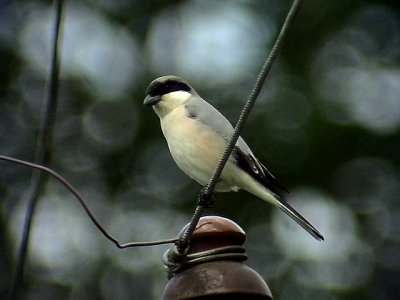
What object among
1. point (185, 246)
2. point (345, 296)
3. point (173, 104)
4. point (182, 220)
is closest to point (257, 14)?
point (182, 220)

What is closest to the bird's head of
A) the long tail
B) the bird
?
the bird

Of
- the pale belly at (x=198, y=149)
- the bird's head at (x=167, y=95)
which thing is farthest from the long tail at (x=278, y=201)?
the bird's head at (x=167, y=95)

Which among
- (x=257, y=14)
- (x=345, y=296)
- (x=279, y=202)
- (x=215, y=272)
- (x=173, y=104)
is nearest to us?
(x=215, y=272)

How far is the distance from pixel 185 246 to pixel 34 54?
22.1 ft

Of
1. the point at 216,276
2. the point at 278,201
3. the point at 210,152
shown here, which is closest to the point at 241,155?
the point at 210,152

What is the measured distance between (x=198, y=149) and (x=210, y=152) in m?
0.06

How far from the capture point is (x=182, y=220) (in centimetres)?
823

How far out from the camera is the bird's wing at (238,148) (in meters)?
4.54

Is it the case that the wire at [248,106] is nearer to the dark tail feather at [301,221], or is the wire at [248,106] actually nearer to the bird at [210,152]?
the dark tail feather at [301,221]

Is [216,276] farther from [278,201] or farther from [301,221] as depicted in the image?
[278,201]

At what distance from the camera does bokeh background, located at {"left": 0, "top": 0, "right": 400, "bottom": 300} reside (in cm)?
805

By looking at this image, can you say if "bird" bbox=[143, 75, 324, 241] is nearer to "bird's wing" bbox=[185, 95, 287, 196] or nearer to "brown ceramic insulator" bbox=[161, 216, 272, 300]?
"bird's wing" bbox=[185, 95, 287, 196]

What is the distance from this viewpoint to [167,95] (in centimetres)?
488

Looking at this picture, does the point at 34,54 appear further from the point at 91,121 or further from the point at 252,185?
the point at 252,185
